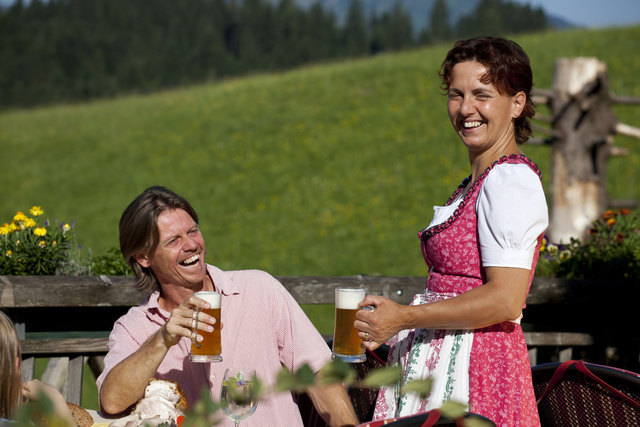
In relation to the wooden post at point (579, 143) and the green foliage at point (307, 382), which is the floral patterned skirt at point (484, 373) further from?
the wooden post at point (579, 143)

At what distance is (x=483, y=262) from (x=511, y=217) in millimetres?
141

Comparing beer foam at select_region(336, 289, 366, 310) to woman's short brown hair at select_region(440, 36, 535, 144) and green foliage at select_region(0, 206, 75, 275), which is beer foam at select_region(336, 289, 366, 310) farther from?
green foliage at select_region(0, 206, 75, 275)

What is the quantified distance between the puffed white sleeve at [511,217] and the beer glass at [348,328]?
1.22ft

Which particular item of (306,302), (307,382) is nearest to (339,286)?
(306,302)

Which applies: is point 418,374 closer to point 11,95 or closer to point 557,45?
point 557,45

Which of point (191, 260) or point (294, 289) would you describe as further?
point (294, 289)

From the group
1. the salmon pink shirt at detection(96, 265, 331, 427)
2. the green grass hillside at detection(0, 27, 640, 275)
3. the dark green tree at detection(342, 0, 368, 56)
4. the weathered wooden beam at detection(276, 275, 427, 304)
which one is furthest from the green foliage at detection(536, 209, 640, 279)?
the dark green tree at detection(342, 0, 368, 56)

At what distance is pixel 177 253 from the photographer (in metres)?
2.62

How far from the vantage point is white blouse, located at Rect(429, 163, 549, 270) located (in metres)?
1.90

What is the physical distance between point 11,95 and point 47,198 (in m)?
33.5

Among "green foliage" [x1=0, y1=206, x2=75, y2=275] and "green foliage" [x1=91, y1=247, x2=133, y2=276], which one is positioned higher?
"green foliage" [x1=0, y1=206, x2=75, y2=275]

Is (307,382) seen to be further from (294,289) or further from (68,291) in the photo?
(294,289)

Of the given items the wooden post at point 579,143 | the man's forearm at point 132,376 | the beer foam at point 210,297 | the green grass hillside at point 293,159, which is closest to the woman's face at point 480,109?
the beer foam at point 210,297

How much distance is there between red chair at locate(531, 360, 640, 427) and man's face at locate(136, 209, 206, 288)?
1.24 metres
